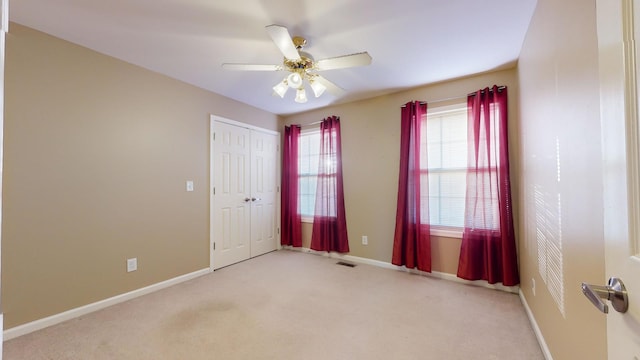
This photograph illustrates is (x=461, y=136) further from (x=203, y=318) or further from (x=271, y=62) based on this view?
(x=203, y=318)

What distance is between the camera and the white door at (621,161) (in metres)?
0.63

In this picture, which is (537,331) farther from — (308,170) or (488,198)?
(308,170)

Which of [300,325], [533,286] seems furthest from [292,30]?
[533,286]

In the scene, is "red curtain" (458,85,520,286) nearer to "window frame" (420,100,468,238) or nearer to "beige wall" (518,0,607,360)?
"window frame" (420,100,468,238)

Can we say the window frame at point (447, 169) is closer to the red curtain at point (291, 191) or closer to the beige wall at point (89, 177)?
the red curtain at point (291, 191)

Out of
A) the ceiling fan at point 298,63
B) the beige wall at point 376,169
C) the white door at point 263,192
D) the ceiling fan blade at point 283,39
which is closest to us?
the ceiling fan blade at point 283,39

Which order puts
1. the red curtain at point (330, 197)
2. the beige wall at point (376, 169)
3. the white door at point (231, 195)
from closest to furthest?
the beige wall at point (376, 169)
the white door at point (231, 195)
the red curtain at point (330, 197)

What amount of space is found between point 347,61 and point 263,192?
276cm

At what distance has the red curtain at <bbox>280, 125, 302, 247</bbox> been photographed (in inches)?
176

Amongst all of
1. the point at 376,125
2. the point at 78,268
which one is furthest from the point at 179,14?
the point at 376,125

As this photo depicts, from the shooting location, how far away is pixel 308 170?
14.6 ft

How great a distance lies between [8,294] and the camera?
205 centimetres

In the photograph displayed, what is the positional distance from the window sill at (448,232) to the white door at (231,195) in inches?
99.5

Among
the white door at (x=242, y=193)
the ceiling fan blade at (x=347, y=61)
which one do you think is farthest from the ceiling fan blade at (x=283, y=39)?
the white door at (x=242, y=193)
